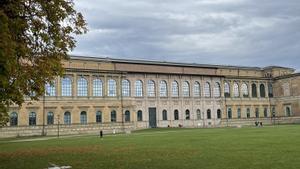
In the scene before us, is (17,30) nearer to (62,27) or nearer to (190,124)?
(62,27)

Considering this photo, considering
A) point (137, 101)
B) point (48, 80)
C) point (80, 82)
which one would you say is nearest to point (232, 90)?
point (137, 101)

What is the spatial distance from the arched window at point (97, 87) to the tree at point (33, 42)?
2332 inches

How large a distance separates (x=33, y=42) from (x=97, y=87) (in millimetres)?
61532

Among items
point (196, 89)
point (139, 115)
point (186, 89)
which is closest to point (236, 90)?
point (196, 89)

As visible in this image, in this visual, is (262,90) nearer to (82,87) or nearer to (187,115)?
(187,115)

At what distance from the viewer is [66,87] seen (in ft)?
240

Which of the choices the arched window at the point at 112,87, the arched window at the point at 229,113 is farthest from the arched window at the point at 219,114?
the arched window at the point at 112,87

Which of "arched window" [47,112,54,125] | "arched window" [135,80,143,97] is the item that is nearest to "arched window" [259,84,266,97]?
"arched window" [135,80,143,97]

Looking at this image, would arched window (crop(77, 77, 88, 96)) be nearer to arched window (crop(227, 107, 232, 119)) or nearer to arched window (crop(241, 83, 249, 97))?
arched window (crop(227, 107, 232, 119))

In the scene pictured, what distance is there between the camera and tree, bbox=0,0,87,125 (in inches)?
536

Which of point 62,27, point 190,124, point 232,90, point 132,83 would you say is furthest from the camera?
point 232,90

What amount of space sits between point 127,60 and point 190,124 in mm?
21562

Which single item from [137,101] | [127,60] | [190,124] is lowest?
[190,124]

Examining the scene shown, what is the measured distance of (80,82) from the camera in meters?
74.8
